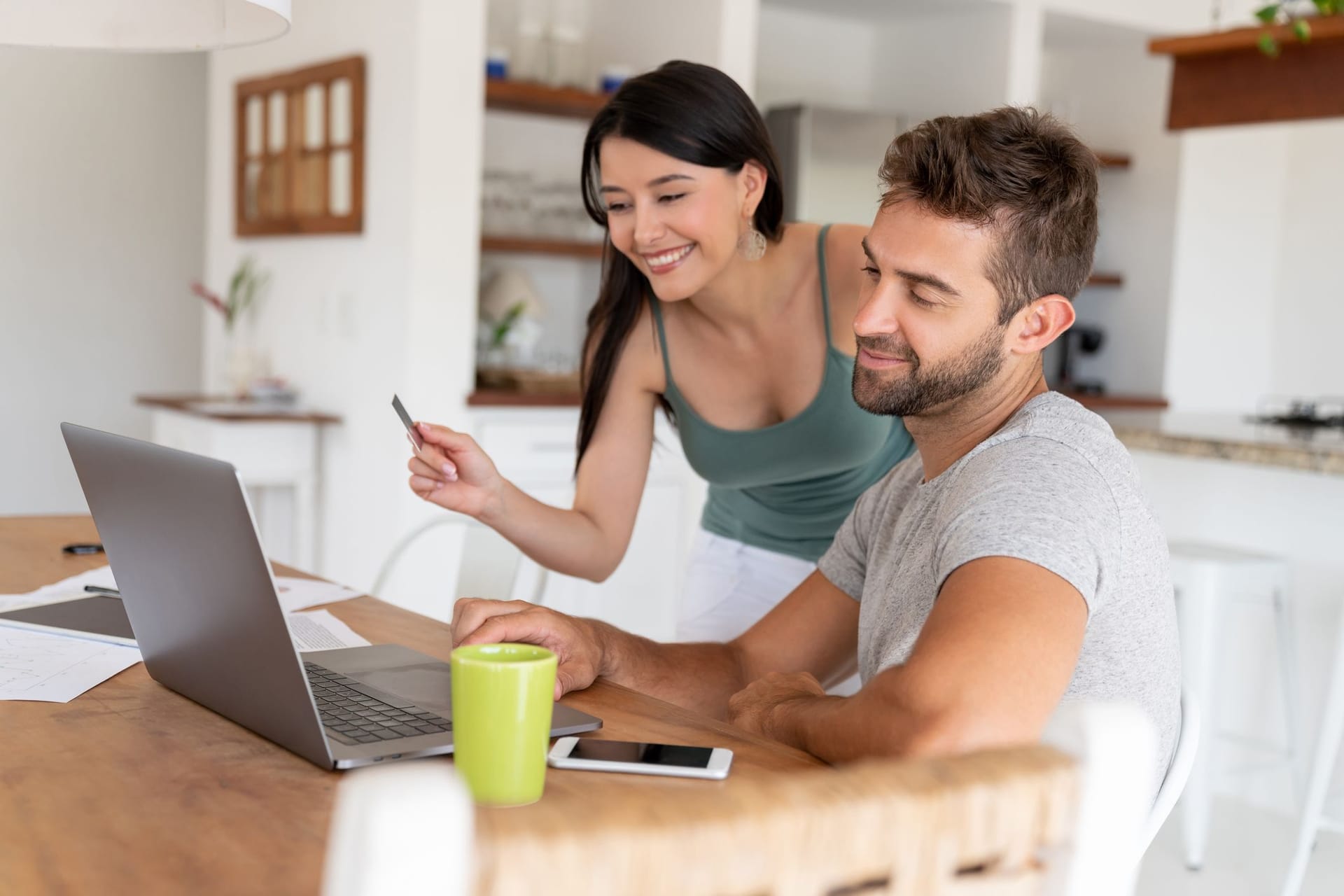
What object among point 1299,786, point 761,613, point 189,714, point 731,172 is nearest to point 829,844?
point 189,714

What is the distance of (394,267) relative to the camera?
3.82 metres

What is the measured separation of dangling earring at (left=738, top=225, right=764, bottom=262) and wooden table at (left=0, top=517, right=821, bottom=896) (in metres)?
0.81

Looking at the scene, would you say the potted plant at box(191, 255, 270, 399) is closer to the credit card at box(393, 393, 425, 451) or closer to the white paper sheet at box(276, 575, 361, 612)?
the white paper sheet at box(276, 575, 361, 612)

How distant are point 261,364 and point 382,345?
886 millimetres

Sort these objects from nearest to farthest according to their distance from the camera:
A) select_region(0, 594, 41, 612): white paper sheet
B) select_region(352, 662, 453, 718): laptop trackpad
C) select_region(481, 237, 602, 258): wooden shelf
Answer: select_region(352, 662, 453, 718): laptop trackpad < select_region(0, 594, 41, 612): white paper sheet < select_region(481, 237, 602, 258): wooden shelf

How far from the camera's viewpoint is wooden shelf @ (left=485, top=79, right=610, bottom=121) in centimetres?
397

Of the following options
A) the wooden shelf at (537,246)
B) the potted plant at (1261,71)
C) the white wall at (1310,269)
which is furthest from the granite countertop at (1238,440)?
the white wall at (1310,269)

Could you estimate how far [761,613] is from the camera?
205 centimetres

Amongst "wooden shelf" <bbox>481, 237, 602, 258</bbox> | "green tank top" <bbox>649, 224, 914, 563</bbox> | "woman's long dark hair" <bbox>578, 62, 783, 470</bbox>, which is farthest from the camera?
"wooden shelf" <bbox>481, 237, 602, 258</bbox>

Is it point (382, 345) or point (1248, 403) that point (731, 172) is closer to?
point (382, 345)

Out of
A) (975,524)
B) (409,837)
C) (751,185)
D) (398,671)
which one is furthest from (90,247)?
(409,837)

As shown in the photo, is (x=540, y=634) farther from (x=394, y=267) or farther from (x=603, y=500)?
(x=394, y=267)

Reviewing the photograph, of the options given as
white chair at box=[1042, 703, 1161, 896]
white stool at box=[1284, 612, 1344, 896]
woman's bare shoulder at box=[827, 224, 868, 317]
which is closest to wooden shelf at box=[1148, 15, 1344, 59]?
white stool at box=[1284, 612, 1344, 896]

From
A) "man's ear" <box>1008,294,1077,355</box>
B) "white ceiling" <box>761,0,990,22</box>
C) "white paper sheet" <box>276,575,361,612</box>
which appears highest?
"white ceiling" <box>761,0,990,22</box>
